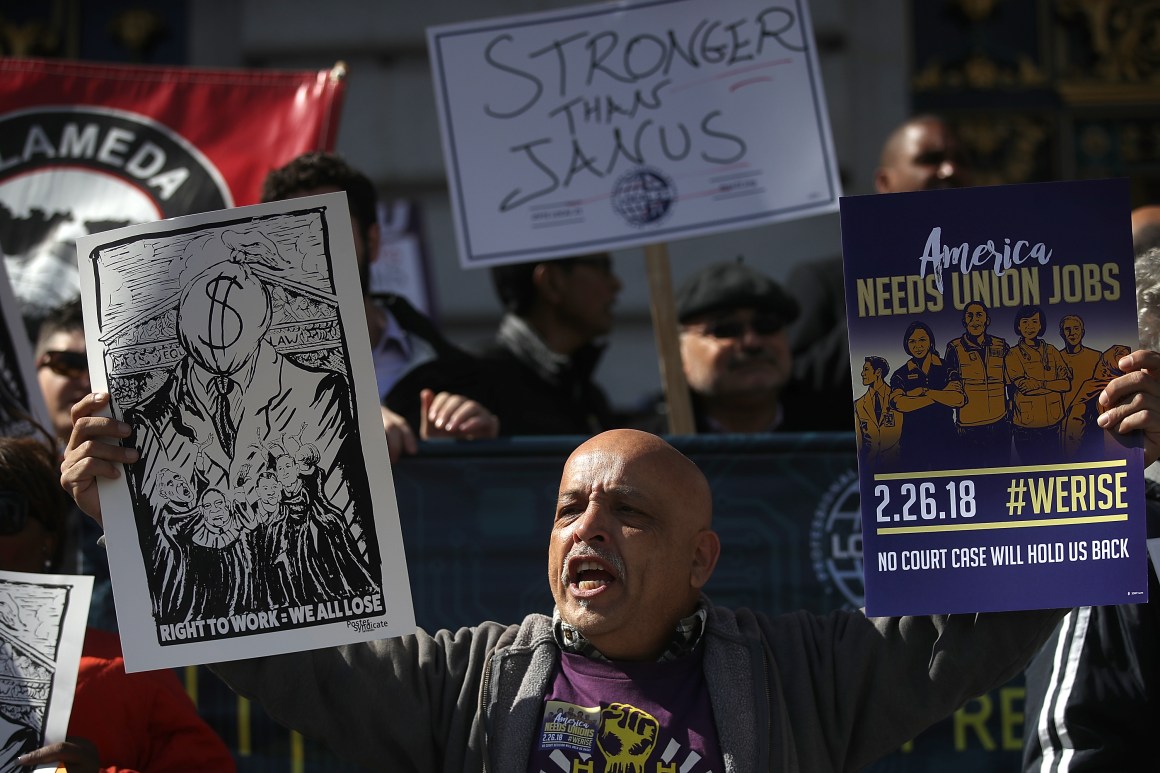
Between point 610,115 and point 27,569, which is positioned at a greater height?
point 610,115

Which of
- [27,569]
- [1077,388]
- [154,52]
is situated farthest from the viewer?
[154,52]

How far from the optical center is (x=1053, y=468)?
2.52 m

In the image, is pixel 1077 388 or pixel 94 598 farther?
pixel 94 598

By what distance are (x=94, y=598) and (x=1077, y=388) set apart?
90.1 inches

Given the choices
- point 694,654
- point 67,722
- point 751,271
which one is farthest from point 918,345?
point 751,271

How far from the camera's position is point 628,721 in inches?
99.7

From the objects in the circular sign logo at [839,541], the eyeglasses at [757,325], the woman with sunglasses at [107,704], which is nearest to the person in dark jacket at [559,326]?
the eyeglasses at [757,325]

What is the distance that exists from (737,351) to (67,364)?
69.8 inches

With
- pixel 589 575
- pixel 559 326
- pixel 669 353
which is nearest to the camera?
pixel 589 575

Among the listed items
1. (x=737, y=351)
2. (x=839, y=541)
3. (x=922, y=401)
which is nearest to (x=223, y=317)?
(x=922, y=401)

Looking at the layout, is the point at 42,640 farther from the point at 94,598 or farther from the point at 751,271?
the point at 751,271

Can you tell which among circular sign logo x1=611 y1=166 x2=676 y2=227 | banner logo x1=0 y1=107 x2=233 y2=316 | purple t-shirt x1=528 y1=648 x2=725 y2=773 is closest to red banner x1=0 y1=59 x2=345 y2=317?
banner logo x1=0 y1=107 x2=233 y2=316

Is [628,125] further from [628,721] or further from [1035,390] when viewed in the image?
[628,721]

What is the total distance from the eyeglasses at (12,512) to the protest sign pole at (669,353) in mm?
1670
